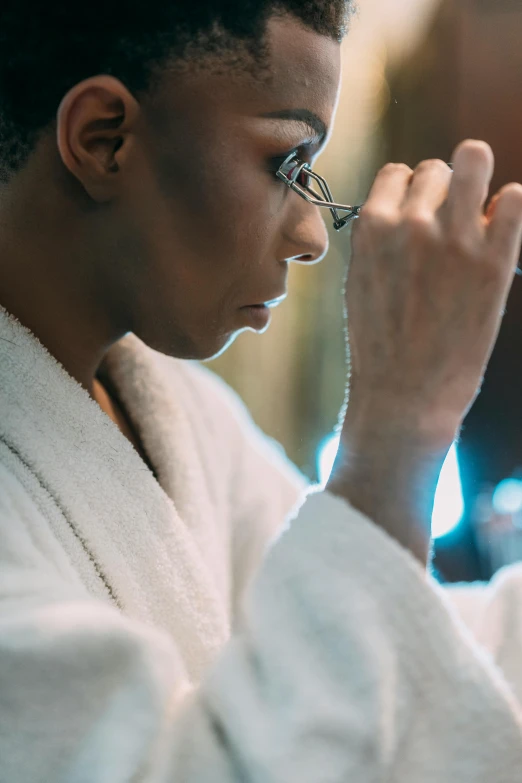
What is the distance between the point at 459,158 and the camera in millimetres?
385

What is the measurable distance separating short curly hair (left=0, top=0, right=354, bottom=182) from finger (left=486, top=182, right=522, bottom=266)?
17 cm

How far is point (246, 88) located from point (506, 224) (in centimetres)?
17

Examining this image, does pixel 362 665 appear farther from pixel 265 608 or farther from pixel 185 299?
pixel 185 299

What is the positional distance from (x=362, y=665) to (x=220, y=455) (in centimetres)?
36

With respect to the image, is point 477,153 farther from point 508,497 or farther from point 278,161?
point 508,497

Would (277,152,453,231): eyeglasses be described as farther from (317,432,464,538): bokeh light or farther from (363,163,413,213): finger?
(317,432,464,538): bokeh light

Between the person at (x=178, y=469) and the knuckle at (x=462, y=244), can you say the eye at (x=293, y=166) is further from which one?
the knuckle at (x=462, y=244)

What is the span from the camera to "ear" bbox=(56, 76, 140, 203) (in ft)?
1.47

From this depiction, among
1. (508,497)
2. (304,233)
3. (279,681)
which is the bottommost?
(508,497)

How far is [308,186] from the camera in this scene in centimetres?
48

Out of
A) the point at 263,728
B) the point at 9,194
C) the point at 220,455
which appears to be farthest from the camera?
the point at 220,455

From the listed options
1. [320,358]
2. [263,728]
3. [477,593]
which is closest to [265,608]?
[263,728]

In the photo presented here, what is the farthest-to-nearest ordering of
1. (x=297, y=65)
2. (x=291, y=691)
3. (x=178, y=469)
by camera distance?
1. (x=178, y=469)
2. (x=297, y=65)
3. (x=291, y=691)

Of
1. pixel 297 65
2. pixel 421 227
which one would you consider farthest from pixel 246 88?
pixel 421 227
